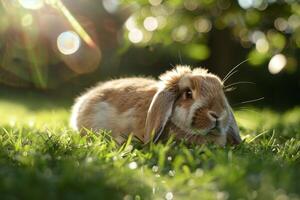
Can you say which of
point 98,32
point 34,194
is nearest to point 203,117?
point 34,194

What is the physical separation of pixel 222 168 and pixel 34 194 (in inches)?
→ 39.2

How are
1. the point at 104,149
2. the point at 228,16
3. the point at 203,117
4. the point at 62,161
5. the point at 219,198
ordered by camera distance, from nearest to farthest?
the point at 219,198 < the point at 62,161 < the point at 104,149 < the point at 203,117 < the point at 228,16

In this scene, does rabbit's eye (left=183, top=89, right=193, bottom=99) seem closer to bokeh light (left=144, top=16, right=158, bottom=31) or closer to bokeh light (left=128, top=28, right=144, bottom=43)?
bokeh light (left=128, top=28, right=144, bottom=43)

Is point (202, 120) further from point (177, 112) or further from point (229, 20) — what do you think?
point (229, 20)

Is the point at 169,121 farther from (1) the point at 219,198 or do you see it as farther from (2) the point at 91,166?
(1) the point at 219,198

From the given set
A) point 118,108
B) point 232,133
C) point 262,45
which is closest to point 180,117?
point 232,133

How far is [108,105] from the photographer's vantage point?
4.88m

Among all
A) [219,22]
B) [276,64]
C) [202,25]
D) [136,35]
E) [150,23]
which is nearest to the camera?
[276,64]

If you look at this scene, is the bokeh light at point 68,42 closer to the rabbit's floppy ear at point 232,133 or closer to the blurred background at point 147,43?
the blurred background at point 147,43

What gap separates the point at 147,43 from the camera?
913 cm

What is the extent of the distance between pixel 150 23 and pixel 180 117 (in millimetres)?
5075

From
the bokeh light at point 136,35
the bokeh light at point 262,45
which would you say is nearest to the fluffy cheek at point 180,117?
the bokeh light at point 262,45

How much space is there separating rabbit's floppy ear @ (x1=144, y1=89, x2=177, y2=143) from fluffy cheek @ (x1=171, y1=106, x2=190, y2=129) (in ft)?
0.16

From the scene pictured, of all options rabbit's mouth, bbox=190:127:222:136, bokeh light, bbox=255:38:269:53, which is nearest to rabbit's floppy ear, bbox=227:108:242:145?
rabbit's mouth, bbox=190:127:222:136
